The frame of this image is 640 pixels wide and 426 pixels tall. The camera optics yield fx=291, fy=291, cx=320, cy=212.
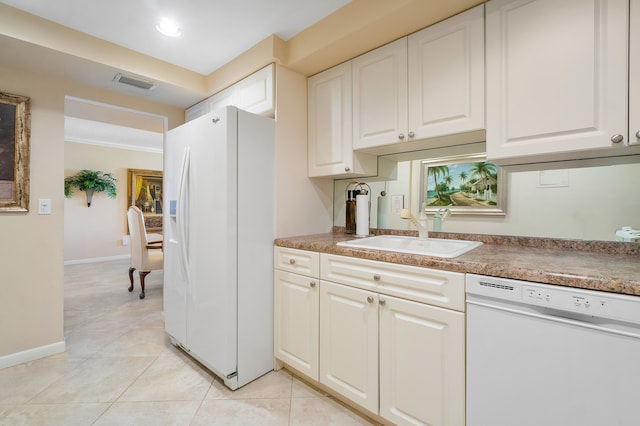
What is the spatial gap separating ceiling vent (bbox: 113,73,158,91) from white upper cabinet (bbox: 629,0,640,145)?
110 inches

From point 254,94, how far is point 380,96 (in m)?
0.95

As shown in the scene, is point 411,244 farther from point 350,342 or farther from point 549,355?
point 549,355

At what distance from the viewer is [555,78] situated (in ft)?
4.09

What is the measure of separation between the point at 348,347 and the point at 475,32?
5.66 feet

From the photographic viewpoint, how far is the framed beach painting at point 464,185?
1.67m

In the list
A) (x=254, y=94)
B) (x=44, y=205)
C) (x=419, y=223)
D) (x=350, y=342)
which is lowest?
(x=350, y=342)

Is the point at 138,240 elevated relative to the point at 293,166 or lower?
lower

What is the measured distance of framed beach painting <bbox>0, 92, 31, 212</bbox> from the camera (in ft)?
6.47

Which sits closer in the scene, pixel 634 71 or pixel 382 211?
pixel 634 71

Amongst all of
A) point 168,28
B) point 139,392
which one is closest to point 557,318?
point 139,392

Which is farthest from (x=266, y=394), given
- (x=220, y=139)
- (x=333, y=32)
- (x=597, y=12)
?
(x=597, y=12)

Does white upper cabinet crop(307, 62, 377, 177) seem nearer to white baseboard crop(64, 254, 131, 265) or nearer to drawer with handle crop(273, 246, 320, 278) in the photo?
drawer with handle crop(273, 246, 320, 278)

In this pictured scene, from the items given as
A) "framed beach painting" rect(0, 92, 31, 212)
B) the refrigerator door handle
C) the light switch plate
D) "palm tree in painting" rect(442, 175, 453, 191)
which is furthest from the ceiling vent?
"palm tree in painting" rect(442, 175, 453, 191)

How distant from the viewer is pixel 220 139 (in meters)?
1.73
